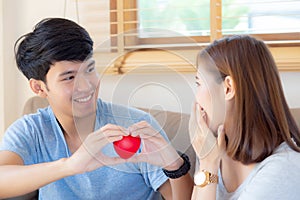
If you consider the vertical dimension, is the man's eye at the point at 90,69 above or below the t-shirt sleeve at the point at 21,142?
above

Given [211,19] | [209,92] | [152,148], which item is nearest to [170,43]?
[209,92]

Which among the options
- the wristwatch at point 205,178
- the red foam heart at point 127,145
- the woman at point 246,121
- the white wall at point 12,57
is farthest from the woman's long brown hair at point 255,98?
the white wall at point 12,57

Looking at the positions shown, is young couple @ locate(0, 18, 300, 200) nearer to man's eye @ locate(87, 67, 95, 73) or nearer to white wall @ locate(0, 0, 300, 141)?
man's eye @ locate(87, 67, 95, 73)

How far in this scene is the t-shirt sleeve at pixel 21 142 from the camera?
1564mm

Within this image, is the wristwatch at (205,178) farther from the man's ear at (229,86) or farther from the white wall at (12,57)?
the white wall at (12,57)

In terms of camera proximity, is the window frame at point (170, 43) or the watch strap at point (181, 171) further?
the watch strap at point (181, 171)

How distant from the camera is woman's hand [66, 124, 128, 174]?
1.21m

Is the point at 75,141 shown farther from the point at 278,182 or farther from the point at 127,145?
the point at 278,182

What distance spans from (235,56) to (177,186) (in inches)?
15.8

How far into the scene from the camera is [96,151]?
4.20 feet

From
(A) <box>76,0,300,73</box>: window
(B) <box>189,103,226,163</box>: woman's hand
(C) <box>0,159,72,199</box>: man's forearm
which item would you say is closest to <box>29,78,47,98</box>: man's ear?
(C) <box>0,159,72,199</box>: man's forearm

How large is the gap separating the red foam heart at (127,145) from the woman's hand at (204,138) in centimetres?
15

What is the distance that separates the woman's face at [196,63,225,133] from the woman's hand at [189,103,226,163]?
0.8 inches

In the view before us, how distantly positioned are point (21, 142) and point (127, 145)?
49 centimetres
